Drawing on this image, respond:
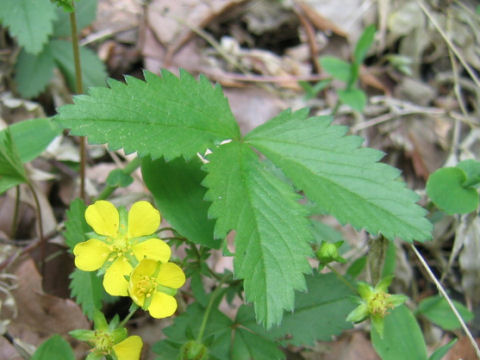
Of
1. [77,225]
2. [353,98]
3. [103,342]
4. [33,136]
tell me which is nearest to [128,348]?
[103,342]

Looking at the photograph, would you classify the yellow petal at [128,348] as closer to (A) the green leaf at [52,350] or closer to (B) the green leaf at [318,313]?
(A) the green leaf at [52,350]

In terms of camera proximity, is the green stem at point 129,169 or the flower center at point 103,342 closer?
the flower center at point 103,342

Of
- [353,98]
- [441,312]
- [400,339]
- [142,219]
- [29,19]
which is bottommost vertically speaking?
[441,312]

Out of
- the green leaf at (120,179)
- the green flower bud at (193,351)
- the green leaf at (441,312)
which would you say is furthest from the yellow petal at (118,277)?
the green leaf at (441,312)

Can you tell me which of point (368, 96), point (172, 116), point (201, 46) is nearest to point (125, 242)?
point (172, 116)

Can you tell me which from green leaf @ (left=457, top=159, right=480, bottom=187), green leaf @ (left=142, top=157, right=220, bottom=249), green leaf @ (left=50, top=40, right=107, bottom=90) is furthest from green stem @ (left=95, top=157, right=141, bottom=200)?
green leaf @ (left=457, top=159, right=480, bottom=187)

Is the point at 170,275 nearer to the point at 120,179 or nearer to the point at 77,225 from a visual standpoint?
the point at 77,225

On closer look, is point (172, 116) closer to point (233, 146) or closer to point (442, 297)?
point (233, 146)
